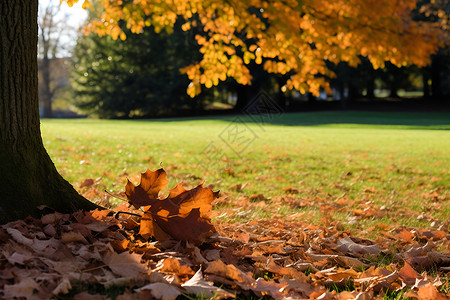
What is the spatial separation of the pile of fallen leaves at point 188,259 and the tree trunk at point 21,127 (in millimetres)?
178

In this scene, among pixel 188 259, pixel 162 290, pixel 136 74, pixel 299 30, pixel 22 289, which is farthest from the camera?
pixel 136 74

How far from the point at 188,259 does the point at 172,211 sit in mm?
376

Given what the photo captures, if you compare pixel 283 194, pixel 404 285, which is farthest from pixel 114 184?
pixel 404 285

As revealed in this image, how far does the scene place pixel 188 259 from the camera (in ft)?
8.02

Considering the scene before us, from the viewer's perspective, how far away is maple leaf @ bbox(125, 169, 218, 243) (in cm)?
266

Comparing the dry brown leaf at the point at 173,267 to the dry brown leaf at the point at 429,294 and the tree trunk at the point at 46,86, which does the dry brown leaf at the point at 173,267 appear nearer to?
the dry brown leaf at the point at 429,294

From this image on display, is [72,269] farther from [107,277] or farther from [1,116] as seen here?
[1,116]

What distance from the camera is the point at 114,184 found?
5.53m

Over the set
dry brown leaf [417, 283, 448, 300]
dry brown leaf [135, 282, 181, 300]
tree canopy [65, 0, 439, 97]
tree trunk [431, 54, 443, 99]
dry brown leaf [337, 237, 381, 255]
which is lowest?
dry brown leaf [337, 237, 381, 255]

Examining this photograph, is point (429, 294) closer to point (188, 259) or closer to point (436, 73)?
point (188, 259)

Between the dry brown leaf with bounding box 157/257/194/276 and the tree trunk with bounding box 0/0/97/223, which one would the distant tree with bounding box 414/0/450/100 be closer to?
the tree trunk with bounding box 0/0/97/223

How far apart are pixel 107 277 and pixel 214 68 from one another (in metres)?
6.03

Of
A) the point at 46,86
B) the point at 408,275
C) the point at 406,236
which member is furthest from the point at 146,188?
the point at 46,86

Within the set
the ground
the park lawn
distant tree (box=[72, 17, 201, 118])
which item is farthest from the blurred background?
the ground
